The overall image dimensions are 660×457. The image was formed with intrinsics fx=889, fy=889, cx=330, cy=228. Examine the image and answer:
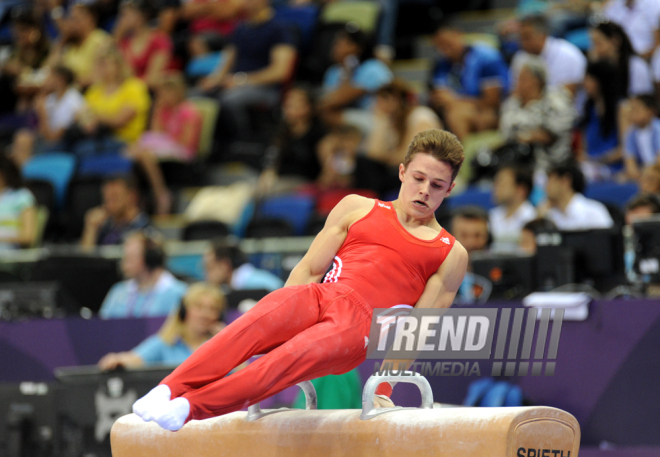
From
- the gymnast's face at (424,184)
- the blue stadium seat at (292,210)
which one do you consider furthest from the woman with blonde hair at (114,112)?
the gymnast's face at (424,184)

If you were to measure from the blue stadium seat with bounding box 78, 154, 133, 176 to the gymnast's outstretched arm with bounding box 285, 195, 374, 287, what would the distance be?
5.45m

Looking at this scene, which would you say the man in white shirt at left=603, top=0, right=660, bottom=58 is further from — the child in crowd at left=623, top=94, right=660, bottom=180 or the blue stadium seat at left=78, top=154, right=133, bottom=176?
the blue stadium seat at left=78, top=154, right=133, bottom=176

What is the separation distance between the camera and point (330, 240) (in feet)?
10.6

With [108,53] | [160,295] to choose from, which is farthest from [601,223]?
[108,53]

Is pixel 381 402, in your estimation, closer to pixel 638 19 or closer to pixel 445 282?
pixel 445 282

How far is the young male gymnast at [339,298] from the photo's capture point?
2791mm

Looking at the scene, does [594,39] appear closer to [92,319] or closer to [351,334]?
[92,319]

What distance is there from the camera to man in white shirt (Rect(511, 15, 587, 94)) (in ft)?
23.7

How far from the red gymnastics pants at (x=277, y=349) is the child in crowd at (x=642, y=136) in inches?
153

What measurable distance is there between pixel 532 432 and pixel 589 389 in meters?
2.01

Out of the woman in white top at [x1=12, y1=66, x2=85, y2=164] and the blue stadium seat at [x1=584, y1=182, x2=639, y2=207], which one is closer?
the blue stadium seat at [x1=584, y1=182, x2=639, y2=207]

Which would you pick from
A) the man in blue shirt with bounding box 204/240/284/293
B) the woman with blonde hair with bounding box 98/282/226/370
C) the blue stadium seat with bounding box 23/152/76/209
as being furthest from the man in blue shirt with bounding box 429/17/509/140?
the blue stadium seat with bounding box 23/152/76/209

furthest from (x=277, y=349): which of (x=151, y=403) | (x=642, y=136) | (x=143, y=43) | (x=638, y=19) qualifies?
(x=143, y=43)

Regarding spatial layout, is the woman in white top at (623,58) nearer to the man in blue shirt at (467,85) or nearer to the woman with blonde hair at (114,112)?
the man in blue shirt at (467,85)
